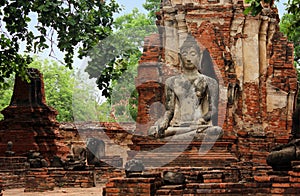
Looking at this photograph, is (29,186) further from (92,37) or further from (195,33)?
(195,33)

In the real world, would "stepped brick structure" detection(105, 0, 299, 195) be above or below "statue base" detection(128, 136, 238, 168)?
above

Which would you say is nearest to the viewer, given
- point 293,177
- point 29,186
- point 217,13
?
point 293,177

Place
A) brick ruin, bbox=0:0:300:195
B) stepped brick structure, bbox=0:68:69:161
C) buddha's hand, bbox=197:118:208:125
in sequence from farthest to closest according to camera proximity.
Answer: stepped brick structure, bbox=0:68:69:161
brick ruin, bbox=0:0:300:195
buddha's hand, bbox=197:118:208:125

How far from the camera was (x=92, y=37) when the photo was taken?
854 cm

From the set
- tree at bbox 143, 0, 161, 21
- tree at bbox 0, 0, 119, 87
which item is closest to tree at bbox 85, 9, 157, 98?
tree at bbox 0, 0, 119, 87

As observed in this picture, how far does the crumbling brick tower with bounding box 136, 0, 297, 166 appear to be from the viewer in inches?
627

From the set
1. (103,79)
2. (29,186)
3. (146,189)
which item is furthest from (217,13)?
(146,189)

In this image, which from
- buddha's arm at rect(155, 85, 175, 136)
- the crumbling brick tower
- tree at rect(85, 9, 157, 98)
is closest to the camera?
tree at rect(85, 9, 157, 98)

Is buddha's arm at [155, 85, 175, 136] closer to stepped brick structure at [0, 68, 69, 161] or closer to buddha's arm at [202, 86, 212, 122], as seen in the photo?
buddha's arm at [202, 86, 212, 122]

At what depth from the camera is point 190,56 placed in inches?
531

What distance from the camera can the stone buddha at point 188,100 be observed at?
1348 cm

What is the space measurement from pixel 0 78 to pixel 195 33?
8.17 metres

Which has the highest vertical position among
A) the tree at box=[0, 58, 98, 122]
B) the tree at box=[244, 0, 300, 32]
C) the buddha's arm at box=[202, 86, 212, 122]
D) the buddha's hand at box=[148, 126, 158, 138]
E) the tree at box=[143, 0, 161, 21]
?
the tree at box=[143, 0, 161, 21]

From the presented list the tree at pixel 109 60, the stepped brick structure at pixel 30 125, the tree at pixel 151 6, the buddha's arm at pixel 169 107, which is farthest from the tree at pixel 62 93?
the tree at pixel 109 60
